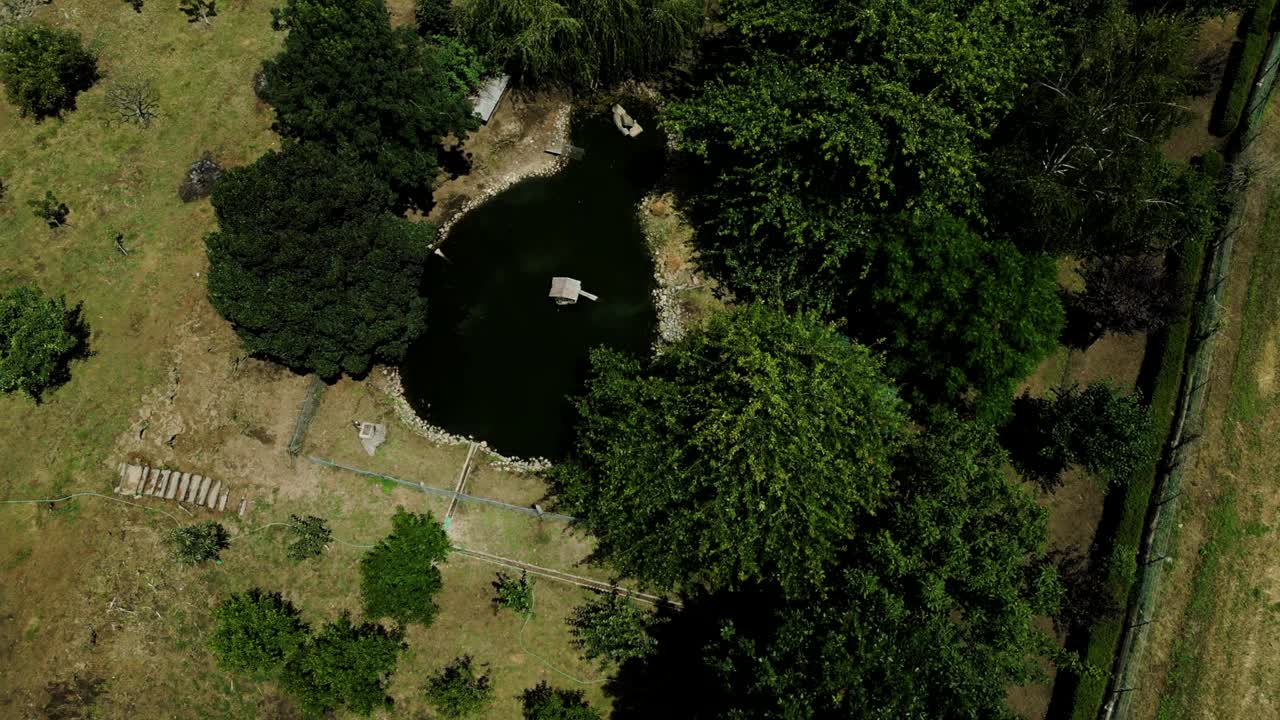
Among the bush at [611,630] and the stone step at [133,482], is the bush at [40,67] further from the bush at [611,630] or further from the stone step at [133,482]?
the bush at [611,630]

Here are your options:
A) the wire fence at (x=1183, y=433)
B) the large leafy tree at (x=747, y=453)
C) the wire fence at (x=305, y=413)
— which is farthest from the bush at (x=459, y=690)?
the wire fence at (x=1183, y=433)

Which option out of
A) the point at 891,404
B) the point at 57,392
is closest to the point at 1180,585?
the point at 891,404

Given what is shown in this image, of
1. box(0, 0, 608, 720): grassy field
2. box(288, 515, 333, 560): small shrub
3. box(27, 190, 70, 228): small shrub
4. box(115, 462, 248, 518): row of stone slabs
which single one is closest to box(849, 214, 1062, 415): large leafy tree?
box(0, 0, 608, 720): grassy field

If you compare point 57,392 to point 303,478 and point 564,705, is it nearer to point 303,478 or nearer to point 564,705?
point 303,478

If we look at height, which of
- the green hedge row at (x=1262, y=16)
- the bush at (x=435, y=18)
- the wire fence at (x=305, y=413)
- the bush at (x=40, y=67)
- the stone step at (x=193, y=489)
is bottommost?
the stone step at (x=193, y=489)

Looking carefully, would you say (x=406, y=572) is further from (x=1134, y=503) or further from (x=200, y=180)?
(x=1134, y=503)
